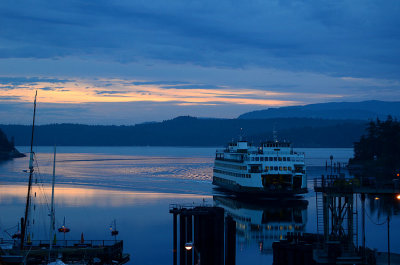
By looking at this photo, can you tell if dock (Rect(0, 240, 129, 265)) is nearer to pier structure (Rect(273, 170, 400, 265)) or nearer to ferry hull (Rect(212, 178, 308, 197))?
pier structure (Rect(273, 170, 400, 265))

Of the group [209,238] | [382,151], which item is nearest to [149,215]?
[209,238]

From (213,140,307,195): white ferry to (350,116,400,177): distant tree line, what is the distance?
31.0 meters

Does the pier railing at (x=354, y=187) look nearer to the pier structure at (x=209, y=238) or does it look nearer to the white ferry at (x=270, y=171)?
the pier structure at (x=209, y=238)

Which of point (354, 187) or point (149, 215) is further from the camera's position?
point (149, 215)

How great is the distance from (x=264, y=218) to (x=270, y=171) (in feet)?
36.3

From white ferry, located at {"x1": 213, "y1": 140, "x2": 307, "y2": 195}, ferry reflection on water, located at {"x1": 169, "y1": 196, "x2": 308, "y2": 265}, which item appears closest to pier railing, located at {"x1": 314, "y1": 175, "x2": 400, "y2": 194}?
ferry reflection on water, located at {"x1": 169, "y1": 196, "x2": 308, "y2": 265}

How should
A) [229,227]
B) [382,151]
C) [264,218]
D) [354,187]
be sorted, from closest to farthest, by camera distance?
[354,187], [229,227], [264,218], [382,151]

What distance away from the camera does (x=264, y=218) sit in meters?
58.3

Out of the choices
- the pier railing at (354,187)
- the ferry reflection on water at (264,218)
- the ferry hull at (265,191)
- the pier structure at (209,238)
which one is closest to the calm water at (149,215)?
the ferry reflection on water at (264,218)

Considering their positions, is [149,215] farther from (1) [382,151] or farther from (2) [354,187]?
(1) [382,151]

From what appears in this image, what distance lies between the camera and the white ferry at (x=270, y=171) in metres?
67.3

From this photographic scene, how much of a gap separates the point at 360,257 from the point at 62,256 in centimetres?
1844

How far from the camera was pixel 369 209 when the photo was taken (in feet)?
215

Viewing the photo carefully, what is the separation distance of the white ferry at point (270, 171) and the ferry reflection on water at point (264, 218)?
68.4 inches
